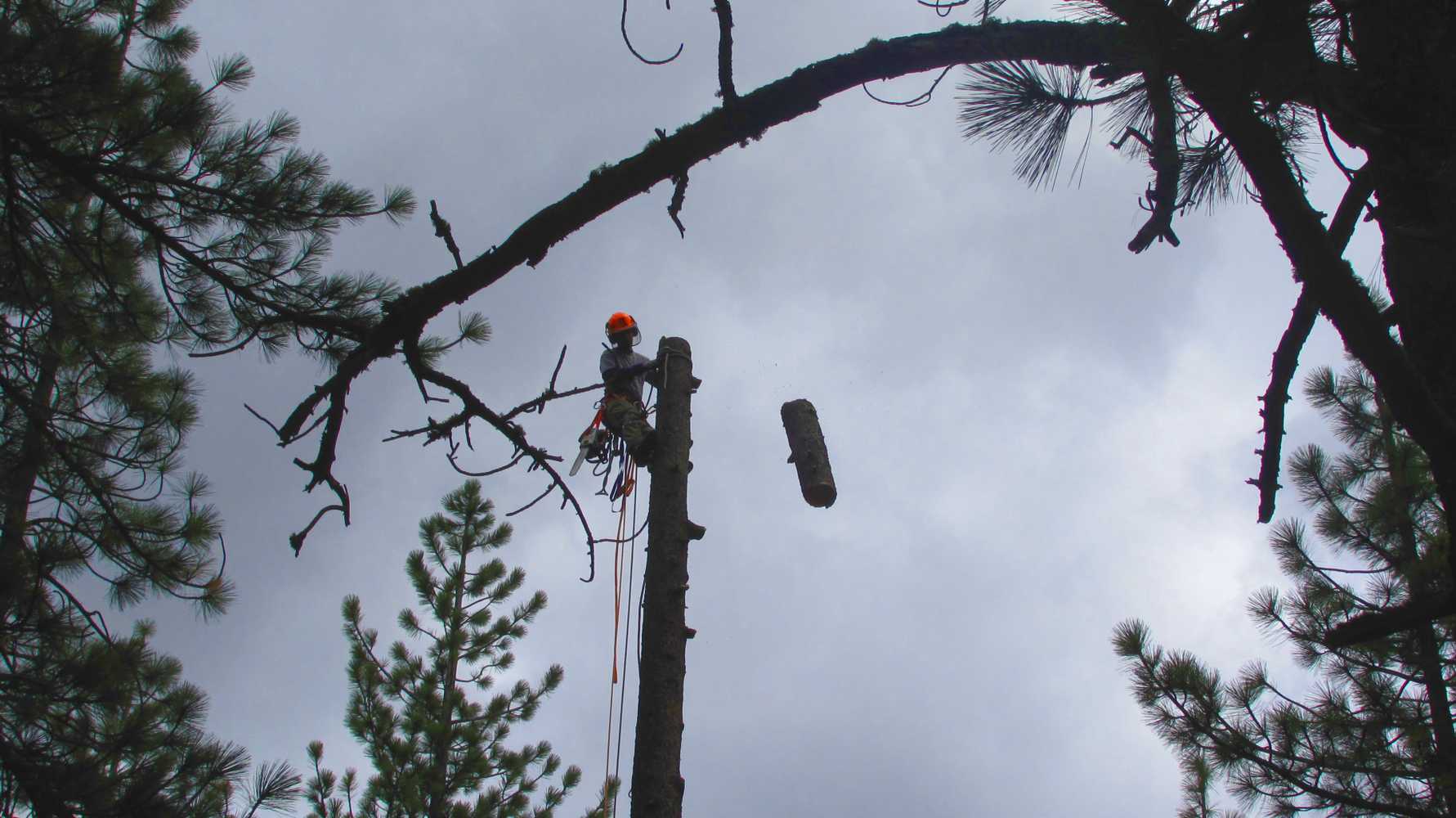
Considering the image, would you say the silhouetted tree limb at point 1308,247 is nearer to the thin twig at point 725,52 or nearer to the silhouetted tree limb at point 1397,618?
the silhouetted tree limb at point 1397,618

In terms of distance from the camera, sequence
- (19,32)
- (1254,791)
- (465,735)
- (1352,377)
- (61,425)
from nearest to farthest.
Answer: (19,32) → (61,425) → (1254,791) → (1352,377) → (465,735)

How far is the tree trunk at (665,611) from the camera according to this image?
3.89 m

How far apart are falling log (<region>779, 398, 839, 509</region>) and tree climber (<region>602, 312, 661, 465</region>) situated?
75cm

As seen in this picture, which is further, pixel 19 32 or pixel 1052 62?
pixel 19 32

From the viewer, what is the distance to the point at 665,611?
171 inches

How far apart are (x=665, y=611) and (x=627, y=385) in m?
2.39

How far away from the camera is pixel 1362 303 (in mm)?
1954

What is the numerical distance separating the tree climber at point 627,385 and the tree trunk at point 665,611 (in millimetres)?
295

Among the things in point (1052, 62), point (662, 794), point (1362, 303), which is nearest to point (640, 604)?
point (662, 794)

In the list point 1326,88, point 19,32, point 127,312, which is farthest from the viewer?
point 127,312

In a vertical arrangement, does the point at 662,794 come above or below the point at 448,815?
below

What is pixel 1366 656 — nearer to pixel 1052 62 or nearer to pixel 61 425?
pixel 1052 62

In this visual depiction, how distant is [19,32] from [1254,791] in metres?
7.04

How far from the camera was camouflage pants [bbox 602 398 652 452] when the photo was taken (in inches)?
226
